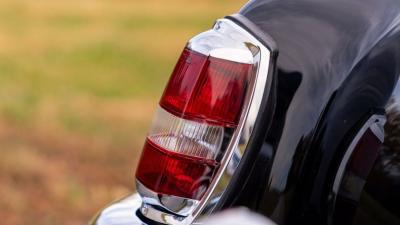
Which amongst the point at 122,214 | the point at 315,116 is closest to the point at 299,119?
the point at 315,116

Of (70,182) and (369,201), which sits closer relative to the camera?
(369,201)

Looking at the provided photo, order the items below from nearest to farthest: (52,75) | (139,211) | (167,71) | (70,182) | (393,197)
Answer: (393,197)
(139,211)
(70,182)
(52,75)
(167,71)

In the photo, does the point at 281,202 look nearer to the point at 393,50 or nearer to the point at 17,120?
the point at 393,50

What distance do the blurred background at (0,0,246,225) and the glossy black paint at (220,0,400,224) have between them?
121 inches

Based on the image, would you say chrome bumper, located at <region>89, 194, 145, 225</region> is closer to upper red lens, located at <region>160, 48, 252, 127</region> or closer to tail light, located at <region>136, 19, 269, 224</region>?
tail light, located at <region>136, 19, 269, 224</region>

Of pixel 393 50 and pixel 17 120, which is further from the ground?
pixel 393 50

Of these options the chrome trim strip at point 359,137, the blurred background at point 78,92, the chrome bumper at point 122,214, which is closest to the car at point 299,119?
the chrome trim strip at point 359,137

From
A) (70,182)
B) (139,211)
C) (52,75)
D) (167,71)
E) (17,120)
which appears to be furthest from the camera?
(167,71)

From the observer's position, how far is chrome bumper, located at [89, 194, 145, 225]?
2.26 metres

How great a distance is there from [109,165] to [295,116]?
3.91 m

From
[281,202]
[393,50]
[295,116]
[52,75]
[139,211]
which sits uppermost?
[393,50]

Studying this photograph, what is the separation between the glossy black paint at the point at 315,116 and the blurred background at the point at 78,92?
307 centimetres

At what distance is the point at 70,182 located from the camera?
545cm

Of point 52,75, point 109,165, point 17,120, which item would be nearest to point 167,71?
point 52,75
